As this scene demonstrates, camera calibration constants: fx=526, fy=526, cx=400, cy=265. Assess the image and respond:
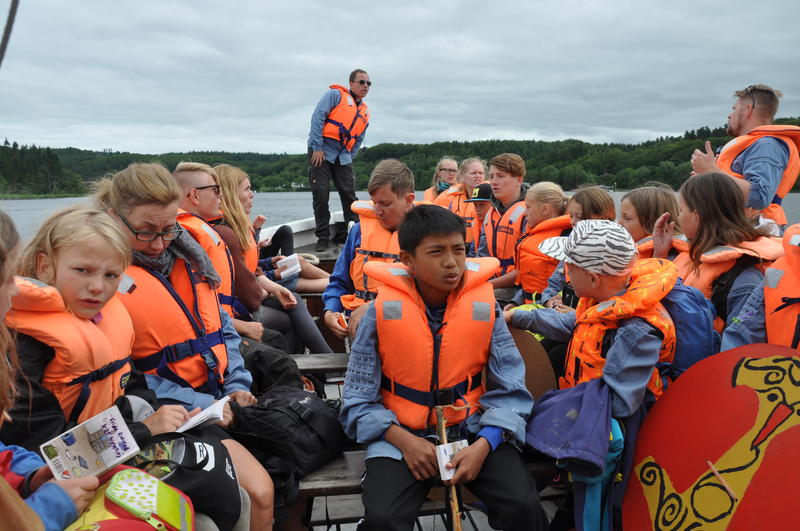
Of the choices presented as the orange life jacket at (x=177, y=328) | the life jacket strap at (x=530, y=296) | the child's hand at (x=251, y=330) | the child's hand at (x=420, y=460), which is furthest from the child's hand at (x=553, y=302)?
the orange life jacket at (x=177, y=328)

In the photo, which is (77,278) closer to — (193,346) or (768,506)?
(193,346)

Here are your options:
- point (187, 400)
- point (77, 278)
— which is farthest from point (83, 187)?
point (187, 400)

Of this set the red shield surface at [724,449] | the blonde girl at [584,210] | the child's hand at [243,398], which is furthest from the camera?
the blonde girl at [584,210]

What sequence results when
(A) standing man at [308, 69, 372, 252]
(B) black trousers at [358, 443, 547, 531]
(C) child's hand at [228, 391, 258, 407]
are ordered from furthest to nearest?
(A) standing man at [308, 69, 372, 252] → (C) child's hand at [228, 391, 258, 407] → (B) black trousers at [358, 443, 547, 531]

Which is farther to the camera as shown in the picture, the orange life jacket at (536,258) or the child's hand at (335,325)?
the orange life jacket at (536,258)

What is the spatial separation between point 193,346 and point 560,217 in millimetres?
2883

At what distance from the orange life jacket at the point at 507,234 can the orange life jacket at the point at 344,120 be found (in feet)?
10.3

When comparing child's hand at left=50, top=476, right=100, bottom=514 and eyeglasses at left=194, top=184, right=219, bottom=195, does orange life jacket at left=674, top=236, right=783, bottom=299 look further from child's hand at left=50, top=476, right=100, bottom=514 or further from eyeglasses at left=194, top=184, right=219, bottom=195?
eyeglasses at left=194, top=184, right=219, bottom=195

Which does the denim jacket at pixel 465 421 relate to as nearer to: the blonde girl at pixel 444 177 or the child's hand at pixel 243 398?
the child's hand at pixel 243 398

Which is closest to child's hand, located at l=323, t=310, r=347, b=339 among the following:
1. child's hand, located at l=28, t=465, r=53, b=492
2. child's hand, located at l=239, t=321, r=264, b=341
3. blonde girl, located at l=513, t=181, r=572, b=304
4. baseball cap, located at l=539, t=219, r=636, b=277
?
child's hand, located at l=239, t=321, r=264, b=341

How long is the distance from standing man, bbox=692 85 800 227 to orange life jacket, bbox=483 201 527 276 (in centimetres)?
154

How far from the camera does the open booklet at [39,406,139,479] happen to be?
162 centimetres

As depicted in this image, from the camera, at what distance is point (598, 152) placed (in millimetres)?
14797

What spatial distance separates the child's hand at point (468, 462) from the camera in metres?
2.00
